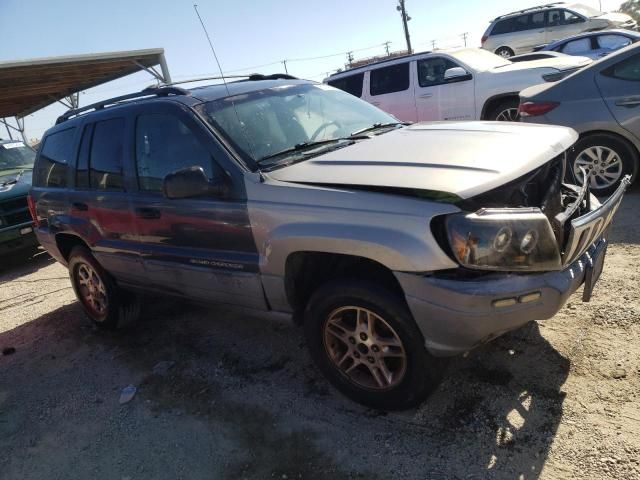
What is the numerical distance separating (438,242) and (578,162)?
398 cm

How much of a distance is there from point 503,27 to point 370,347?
1900 centimetres

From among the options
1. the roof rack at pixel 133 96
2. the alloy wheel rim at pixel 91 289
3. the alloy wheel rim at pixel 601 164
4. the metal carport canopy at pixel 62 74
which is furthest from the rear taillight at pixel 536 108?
the metal carport canopy at pixel 62 74

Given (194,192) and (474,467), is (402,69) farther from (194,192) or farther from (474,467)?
(474,467)

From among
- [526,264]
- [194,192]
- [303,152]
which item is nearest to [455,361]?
[526,264]

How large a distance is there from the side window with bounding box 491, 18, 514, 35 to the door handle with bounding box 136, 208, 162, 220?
18396 millimetres

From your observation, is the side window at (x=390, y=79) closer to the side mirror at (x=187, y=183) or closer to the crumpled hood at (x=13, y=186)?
the crumpled hood at (x=13, y=186)

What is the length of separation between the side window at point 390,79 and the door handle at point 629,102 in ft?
13.7

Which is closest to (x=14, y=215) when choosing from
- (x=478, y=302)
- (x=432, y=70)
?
(x=432, y=70)

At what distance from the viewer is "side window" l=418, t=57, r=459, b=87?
841 cm

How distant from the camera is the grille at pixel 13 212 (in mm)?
7500

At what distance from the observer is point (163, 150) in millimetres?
3402

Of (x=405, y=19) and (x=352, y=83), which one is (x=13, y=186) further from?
(x=405, y=19)

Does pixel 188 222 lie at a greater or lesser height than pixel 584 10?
lesser

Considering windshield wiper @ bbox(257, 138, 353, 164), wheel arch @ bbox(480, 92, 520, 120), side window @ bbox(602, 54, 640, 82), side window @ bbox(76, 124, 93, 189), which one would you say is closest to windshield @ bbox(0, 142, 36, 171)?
side window @ bbox(76, 124, 93, 189)
